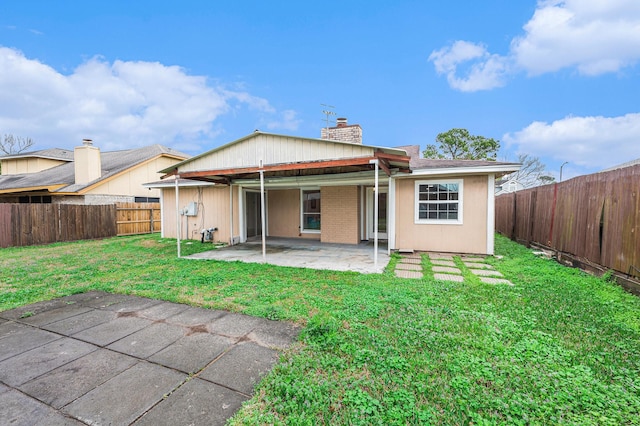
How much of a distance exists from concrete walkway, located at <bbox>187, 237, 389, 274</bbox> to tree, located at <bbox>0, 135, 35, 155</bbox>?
39.1 meters

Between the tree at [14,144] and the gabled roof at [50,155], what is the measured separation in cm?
1448

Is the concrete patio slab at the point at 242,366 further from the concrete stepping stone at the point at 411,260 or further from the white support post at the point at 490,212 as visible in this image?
the white support post at the point at 490,212

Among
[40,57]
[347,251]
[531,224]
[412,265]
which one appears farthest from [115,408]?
[40,57]

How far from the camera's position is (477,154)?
27250mm

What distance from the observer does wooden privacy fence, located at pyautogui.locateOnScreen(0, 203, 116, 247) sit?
10234mm

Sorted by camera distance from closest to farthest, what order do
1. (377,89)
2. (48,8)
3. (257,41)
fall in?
(48,8) → (257,41) → (377,89)

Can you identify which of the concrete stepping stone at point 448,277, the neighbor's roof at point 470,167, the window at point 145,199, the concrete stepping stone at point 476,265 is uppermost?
the neighbor's roof at point 470,167

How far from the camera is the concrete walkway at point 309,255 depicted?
684 centimetres

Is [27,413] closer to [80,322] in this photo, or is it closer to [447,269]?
[80,322]

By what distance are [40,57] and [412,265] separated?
23273 mm

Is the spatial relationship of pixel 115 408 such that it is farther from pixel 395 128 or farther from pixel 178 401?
pixel 395 128

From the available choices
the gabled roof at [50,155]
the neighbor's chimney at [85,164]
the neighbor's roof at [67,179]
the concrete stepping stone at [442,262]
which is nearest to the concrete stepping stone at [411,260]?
the concrete stepping stone at [442,262]

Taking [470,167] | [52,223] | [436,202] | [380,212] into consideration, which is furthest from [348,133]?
[52,223]

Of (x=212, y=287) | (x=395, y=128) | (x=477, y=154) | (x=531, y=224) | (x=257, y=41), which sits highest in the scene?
(x=257, y=41)
